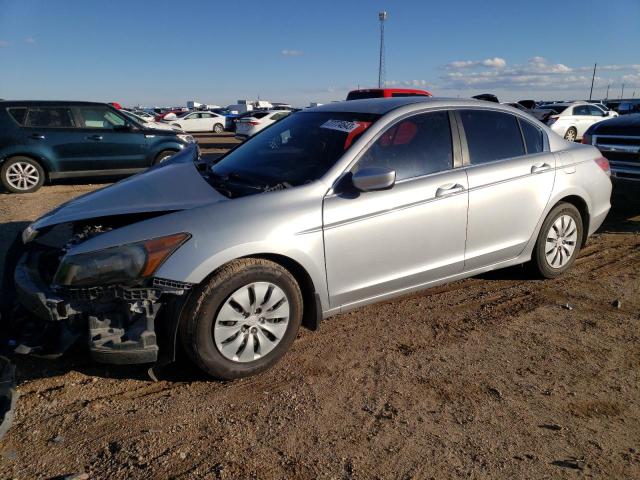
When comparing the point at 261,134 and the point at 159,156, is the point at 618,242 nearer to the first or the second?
the point at 261,134

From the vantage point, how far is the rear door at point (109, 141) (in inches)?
369

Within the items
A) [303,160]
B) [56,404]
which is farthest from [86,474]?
[303,160]

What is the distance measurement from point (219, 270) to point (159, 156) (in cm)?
791

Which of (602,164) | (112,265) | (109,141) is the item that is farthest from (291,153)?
(109,141)

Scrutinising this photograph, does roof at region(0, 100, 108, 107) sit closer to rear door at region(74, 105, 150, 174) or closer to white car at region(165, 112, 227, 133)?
rear door at region(74, 105, 150, 174)

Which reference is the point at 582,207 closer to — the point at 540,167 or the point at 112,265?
the point at 540,167

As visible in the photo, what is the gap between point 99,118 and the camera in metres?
9.60

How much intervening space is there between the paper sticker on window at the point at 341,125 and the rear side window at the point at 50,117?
7.31 meters

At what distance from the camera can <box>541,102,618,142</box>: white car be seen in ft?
58.0

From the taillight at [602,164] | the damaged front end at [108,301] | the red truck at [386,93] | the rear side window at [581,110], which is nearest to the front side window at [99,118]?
the red truck at [386,93]

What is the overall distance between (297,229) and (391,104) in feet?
4.84

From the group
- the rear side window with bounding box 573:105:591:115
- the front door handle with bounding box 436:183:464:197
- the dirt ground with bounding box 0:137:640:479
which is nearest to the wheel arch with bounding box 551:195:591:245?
the dirt ground with bounding box 0:137:640:479

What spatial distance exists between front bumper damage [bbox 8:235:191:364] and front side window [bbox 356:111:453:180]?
1620mm

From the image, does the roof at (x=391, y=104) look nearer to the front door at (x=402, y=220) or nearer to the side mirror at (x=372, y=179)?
the front door at (x=402, y=220)
